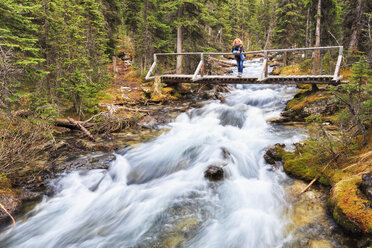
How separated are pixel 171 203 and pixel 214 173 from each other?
60.1 inches

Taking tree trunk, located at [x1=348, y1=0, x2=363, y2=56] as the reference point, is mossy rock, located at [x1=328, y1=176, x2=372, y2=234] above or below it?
below

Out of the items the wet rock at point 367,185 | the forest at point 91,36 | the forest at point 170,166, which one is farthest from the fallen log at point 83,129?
the wet rock at point 367,185

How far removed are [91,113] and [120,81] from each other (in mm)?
7113

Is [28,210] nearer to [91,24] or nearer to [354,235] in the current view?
[354,235]

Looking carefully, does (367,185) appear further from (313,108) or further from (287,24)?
(287,24)

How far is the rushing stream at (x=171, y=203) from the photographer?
4.23 meters

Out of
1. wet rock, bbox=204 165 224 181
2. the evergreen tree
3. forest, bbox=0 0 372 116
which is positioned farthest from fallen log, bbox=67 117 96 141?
the evergreen tree

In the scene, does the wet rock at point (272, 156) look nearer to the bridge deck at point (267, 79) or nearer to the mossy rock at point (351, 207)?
the mossy rock at point (351, 207)

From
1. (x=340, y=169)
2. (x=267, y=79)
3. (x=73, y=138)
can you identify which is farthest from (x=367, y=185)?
(x=73, y=138)

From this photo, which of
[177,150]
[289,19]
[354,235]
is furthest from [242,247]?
[289,19]

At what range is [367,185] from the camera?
144 inches

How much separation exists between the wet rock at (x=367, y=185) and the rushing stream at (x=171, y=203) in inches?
56.9

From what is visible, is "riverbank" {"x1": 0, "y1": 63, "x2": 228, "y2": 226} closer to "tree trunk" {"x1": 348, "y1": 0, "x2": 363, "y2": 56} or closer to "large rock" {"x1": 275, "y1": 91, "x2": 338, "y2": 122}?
"large rock" {"x1": 275, "y1": 91, "x2": 338, "y2": 122}

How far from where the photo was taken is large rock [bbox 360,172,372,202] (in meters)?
3.54
